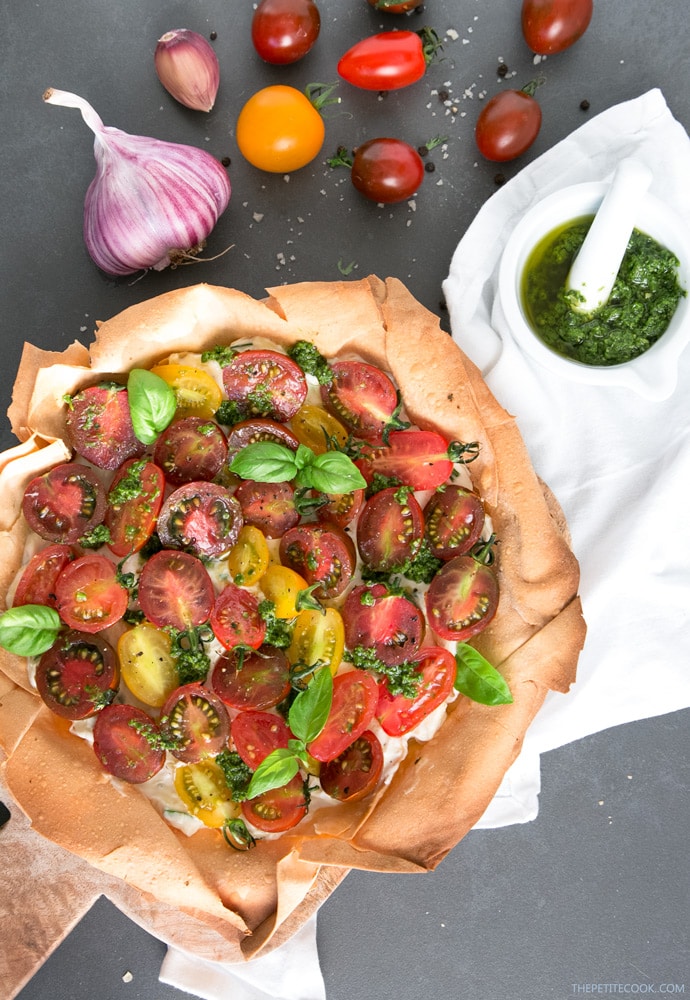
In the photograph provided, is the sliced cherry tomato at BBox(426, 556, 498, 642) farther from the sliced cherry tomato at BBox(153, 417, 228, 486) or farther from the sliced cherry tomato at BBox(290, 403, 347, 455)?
the sliced cherry tomato at BBox(153, 417, 228, 486)

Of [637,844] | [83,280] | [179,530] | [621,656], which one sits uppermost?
[83,280]

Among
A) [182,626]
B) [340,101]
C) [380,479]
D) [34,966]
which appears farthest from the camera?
[340,101]

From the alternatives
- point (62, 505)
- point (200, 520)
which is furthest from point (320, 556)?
point (62, 505)

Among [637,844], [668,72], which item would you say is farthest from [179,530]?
[668,72]

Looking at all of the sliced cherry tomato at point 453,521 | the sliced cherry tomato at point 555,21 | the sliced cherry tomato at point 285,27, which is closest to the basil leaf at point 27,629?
the sliced cherry tomato at point 453,521

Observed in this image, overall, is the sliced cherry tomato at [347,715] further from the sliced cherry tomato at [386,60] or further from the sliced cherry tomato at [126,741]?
the sliced cherry tomato at [386,60]

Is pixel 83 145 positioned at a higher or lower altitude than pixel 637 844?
higher

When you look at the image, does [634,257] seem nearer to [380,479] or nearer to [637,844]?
[380,479]
